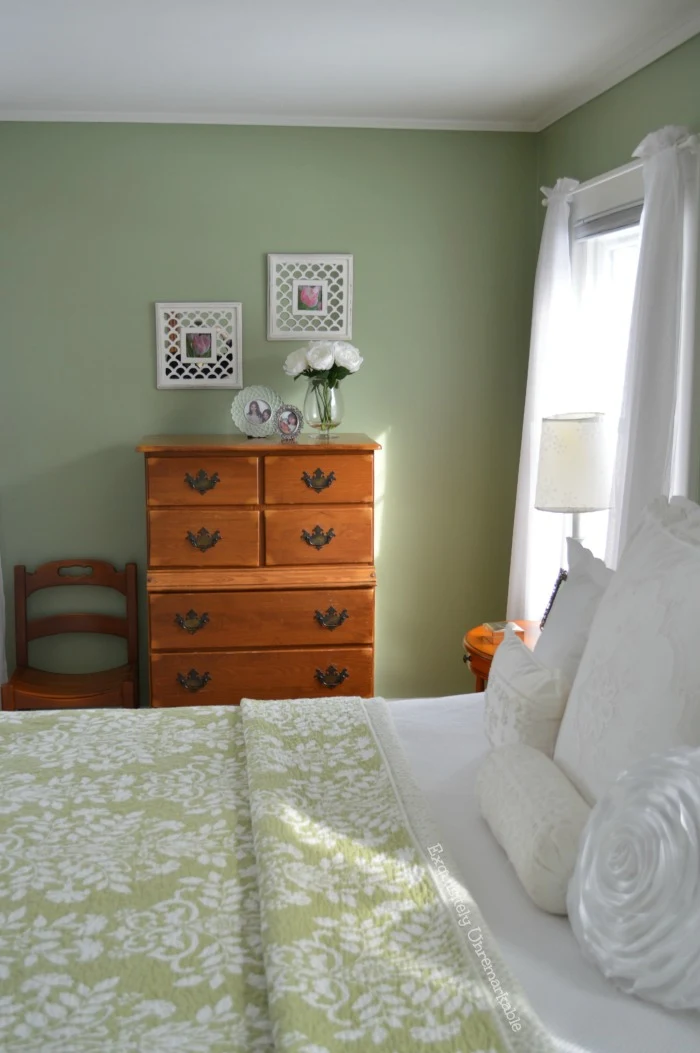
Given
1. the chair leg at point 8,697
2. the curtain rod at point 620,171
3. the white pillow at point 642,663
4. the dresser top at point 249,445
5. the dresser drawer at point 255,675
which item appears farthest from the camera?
the chair leg at point 8,697

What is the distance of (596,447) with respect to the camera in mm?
2955

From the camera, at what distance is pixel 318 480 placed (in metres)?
3.67

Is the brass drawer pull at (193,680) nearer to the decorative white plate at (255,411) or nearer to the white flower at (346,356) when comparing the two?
the decorative white plate at (255,411)

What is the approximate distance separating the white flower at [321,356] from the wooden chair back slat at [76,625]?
4.41 feet

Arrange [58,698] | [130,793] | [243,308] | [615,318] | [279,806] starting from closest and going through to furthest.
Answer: [279,806], [130,793], [615,318], [58,698], [243,308]

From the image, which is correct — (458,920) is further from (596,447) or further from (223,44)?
(223,44)

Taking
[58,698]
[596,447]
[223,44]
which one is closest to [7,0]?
[223,44]

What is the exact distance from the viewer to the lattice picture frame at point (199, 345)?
13.2 feet

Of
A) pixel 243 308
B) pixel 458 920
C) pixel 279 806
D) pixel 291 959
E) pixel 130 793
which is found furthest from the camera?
pixel 243 308

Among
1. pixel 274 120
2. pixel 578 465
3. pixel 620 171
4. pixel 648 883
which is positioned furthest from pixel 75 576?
pixel 648 883

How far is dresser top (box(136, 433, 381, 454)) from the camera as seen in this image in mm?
3566

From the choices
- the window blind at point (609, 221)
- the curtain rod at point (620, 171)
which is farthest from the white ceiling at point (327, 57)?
the window blind at point (609, 221)

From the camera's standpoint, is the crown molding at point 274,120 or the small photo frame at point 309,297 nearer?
the crown molding at point 274,120

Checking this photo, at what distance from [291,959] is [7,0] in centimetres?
248
